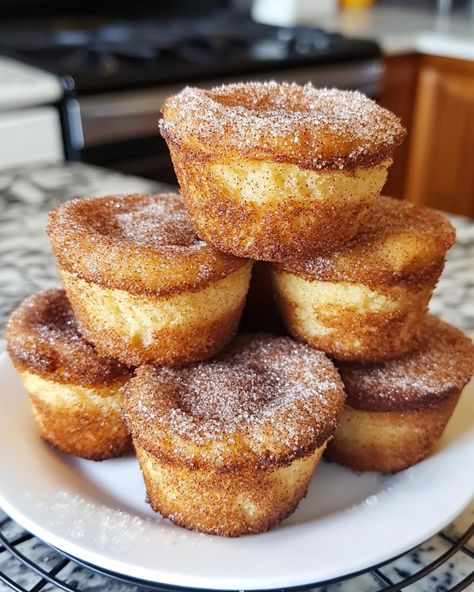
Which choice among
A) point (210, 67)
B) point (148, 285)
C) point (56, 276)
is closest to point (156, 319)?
point (148, 285)

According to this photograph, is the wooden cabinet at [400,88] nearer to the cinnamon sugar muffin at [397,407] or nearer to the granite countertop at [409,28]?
the granite countertop at [409,28]

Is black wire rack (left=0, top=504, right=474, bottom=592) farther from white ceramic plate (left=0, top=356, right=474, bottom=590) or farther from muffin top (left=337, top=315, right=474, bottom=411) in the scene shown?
muffin top (left=337, top=315, right=474, bottom=411)

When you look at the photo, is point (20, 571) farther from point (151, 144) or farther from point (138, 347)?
point (151, 144)

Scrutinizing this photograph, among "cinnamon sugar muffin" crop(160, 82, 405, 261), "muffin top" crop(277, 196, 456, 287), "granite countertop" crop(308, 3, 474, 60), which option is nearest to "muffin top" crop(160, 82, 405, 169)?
"cinnamon sugar muffin" crop(160, 82, 405, 261)

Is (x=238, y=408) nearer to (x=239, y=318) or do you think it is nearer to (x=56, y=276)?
(x=239, y=318)

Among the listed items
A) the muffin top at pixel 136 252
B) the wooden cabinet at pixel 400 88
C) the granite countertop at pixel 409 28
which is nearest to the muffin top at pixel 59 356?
the muffin top at pixel 136 252

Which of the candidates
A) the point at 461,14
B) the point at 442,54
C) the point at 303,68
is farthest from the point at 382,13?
the point at 303,68
